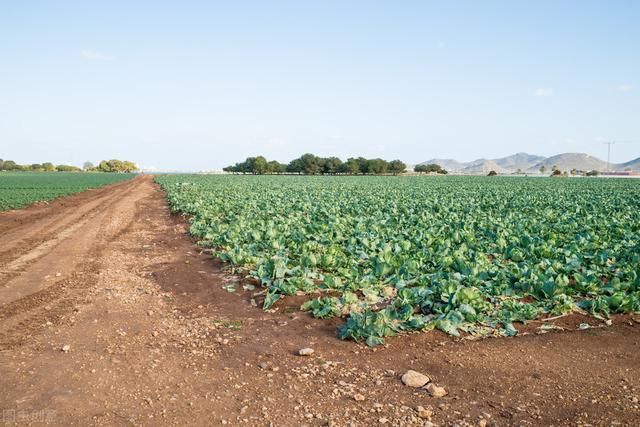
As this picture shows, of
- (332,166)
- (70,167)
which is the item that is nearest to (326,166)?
(332,166)

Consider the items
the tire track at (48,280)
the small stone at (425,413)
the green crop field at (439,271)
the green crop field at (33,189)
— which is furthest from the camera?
the green crop field at (33,189)

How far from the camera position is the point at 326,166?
5969 inches

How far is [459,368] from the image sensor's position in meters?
5.06

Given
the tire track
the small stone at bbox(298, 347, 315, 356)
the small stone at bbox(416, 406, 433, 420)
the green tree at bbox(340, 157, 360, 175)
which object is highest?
the green tree at bbox(340, 157, 360, 175)

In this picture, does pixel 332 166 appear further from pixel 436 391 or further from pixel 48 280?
pixel 436 391

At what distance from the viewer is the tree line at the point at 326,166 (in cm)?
14900

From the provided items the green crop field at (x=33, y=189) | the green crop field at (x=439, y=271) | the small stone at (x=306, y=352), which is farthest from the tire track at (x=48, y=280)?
the green crop field at (x=33, y=189)

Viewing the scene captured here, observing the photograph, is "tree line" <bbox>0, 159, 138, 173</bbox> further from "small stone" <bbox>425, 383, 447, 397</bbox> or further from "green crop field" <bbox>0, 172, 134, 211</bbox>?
"small stone" <bbox>425, 383, 447, 397</bbox>

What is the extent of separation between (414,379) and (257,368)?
1.78 m

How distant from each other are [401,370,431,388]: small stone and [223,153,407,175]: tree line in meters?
143

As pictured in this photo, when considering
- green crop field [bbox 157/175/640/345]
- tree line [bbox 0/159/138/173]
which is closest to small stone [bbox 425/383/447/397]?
green crop field [bbox 157/175/640/345]

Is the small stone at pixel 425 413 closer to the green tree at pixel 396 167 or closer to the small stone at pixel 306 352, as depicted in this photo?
the small stone at pixel 306 352

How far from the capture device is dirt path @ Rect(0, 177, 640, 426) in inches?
164

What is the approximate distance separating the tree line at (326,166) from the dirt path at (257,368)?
142 metres
